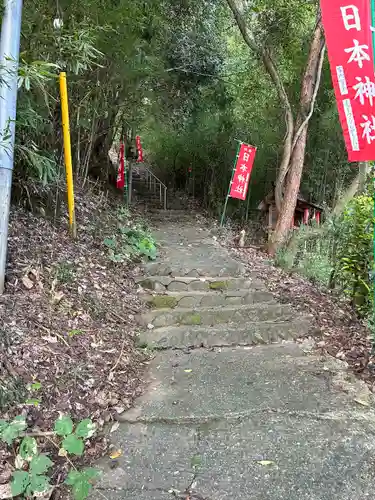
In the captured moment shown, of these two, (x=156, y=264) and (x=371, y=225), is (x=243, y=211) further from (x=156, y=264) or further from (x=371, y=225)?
(x=371, y=225)

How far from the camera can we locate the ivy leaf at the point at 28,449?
199 cm

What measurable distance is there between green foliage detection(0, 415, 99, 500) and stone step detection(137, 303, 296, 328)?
2.25m

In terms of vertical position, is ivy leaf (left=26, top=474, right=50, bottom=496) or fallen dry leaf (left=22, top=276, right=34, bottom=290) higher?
fallen dry leaf (left=22, top=276, right=34, bottom=290)

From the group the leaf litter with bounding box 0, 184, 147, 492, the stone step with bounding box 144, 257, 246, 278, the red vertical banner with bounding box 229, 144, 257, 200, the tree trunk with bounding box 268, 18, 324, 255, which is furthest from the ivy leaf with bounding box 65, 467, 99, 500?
the red vertical banner with bounding box 229, 144, 257, 200

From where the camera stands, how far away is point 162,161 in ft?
47.2

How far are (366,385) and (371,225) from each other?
1.56 meters

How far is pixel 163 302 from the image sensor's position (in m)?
4.77

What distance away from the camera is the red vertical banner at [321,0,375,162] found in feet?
10.1

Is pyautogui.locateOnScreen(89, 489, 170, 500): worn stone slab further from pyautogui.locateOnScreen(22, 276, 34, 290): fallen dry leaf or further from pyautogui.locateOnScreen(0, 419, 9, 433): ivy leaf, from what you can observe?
pyautogui.locateOnScreen(22, 276, 34, 290): fallen dry leaf

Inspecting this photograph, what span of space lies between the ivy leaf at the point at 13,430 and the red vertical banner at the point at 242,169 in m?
7.41

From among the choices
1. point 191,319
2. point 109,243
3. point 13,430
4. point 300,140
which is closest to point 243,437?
point 13,430

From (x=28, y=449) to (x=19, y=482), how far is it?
0.19 metres

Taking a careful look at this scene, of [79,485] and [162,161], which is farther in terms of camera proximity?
[162,161]

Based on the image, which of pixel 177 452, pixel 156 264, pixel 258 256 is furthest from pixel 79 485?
pixel 258 256
